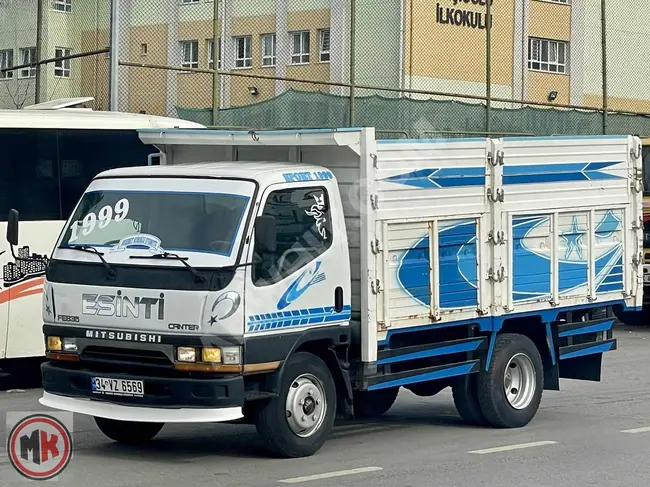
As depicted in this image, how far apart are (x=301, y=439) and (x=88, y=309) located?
5.89ft

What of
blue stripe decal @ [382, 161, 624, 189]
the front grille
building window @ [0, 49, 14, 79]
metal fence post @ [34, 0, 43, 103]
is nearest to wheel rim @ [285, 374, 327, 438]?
the front grille

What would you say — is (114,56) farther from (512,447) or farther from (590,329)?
(512,447)

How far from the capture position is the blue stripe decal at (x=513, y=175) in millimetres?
10648

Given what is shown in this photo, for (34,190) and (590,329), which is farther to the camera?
(34,190)

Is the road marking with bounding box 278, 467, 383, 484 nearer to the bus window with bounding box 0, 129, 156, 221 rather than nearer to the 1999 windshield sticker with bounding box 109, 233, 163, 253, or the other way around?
the 1999 windshield sticker with bounding box 109, 233, 163, 253

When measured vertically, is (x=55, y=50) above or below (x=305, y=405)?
above

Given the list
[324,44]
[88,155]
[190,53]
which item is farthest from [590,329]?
[190,53]

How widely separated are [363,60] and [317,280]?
34.5 m

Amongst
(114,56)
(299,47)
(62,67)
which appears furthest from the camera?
(299,47)

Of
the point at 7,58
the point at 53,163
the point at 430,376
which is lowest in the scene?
the point at 430,376

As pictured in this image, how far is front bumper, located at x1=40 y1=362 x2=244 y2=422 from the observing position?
9117mm

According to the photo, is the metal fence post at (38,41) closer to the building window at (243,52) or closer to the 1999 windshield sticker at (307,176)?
the 1999 windshield sticker at (307,176)

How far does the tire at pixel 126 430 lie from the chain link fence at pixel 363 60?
Result: 13.7 meters

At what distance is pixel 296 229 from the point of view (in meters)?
9.84
